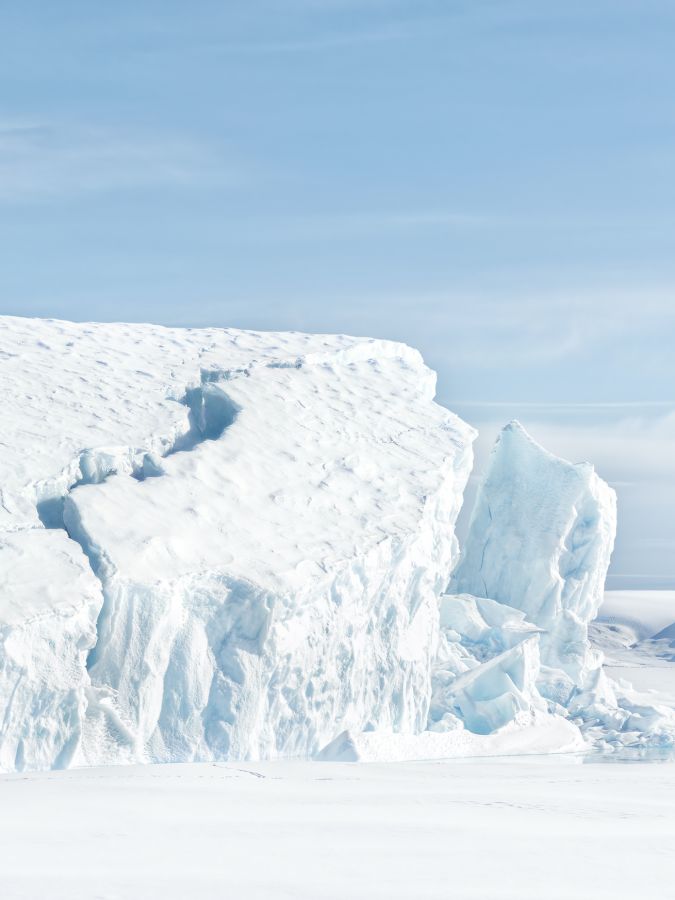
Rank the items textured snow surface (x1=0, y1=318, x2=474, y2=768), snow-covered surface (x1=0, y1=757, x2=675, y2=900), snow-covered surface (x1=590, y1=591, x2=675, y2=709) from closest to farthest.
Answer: snow-covered surface (x1=0, y1=757, x2=675, y2=900), textured snow surface (x1=0, y1=318, x2=474, y2=768), snow-covered surface (x1=590, y1=591, x2=675, y2=709)

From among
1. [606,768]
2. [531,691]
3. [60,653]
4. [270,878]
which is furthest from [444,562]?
[270,878]

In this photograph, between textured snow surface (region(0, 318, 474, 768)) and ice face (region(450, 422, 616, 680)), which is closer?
textured snow surface (region(0, 318, 474, 768))

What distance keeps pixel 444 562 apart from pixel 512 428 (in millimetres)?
4896

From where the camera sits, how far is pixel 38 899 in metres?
7.86

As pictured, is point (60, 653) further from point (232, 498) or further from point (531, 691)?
point (531, 691)

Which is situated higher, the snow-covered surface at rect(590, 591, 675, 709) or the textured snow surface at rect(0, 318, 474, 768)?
the textured snow surface at rect(0, 318, 474, 768)

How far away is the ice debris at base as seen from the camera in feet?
46.7

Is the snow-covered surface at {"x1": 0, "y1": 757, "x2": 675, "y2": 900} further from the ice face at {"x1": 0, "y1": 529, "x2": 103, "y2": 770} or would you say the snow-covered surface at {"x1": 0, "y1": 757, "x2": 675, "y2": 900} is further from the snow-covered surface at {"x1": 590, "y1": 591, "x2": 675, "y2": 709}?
the snow-covered surface at {"x1": 590, "y1": 591, "x2": 675, "y2": 709}

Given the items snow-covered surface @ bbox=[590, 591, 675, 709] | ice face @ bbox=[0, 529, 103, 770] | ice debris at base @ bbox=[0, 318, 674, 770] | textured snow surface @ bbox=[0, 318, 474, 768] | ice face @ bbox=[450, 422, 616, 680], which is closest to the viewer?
ice face @ bbox=[0, 529, 103, 770]

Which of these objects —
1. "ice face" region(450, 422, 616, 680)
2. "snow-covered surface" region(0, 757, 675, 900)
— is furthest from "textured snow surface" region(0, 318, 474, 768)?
"ice face" region(450, 422, 616, 680)

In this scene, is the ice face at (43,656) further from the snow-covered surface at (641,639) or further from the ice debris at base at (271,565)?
the snow-covered surface at (641,639)

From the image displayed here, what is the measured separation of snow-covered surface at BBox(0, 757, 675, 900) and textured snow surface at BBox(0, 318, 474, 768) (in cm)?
119

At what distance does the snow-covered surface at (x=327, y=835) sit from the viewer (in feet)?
27.7

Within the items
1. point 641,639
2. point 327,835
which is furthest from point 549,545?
point 641,639
